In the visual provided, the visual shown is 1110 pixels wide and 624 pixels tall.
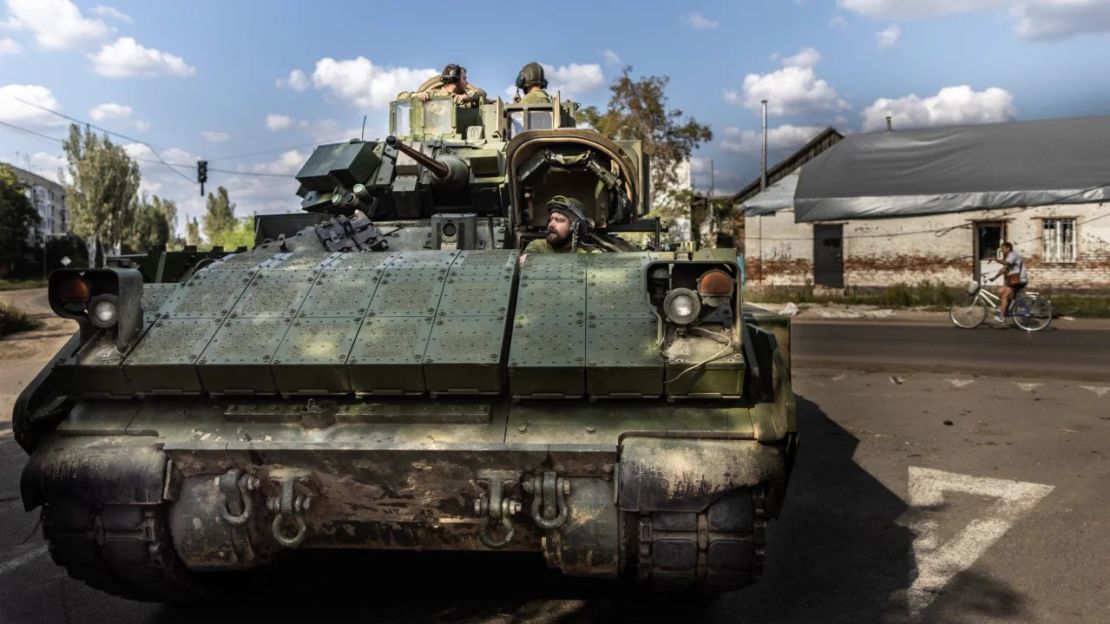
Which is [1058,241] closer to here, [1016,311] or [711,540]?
[1016,311]

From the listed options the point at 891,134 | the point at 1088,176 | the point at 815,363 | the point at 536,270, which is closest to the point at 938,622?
the point at 536,270

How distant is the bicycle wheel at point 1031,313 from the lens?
658 inches

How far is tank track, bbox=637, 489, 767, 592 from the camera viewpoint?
3787 millimetres

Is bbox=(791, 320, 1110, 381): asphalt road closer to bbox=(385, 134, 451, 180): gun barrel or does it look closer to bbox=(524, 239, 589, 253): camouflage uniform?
bbox=(385, 134, 451, 180): gun barrel

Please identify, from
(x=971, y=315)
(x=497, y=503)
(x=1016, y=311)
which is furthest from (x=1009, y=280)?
(x=497, y=503)

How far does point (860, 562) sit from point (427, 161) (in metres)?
4.07

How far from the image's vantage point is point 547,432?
3.88m

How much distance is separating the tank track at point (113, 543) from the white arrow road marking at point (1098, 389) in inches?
389

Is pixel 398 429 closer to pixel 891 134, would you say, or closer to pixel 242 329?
pixel 242 329

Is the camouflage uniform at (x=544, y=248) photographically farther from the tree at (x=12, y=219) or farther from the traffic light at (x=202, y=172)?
the tree at (x=12, y=219)

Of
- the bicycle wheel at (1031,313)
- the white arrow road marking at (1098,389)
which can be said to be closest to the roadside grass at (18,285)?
the bicycle wheel at (1031,313)

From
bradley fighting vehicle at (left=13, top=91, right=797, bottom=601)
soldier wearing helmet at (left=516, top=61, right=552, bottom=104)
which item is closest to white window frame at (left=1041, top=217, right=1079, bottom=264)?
soldier wearing helmet at (left=516, top=61, right=552, bottom=104)

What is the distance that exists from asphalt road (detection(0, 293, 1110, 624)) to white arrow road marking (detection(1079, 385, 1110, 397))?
1.67 meters

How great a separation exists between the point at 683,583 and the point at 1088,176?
24028mm
